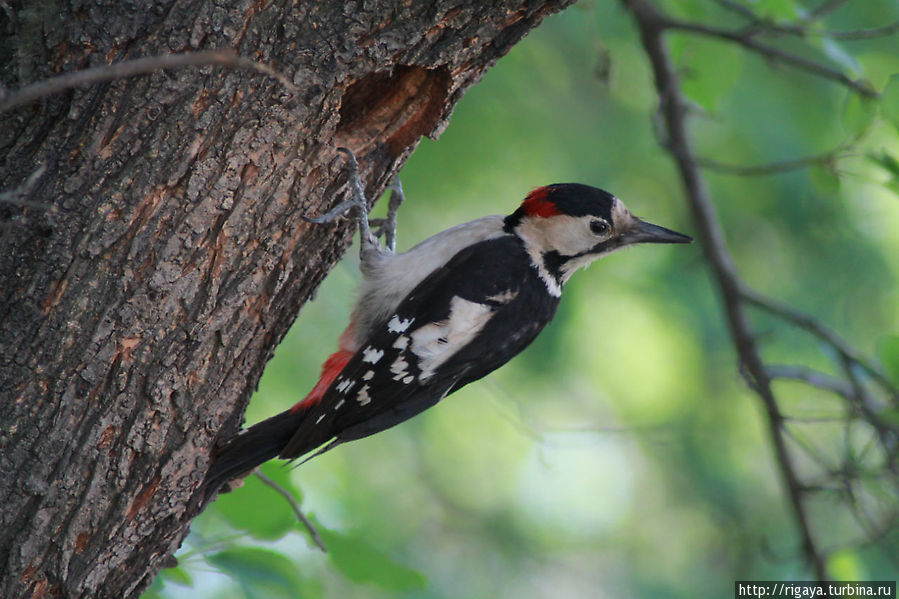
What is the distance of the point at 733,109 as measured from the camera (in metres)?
4.58

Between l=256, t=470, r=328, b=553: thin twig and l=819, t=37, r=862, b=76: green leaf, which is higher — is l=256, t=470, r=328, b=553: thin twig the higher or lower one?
the lower one

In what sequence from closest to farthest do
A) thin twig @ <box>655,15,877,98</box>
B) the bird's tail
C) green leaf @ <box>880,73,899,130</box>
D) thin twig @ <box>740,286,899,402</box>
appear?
the bird's tail < green leaf @ <box>880,73,899,130</box> < thin twig @ <box>740,286,899,402</box> < thin twig @ <box>655,15,877,98</box>

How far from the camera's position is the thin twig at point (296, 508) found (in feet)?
7.82

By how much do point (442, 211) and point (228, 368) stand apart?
3.00 meters

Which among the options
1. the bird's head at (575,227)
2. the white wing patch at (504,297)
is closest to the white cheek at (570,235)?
the bird's head at (575,227)

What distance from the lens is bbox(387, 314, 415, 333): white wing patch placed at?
2668 mm

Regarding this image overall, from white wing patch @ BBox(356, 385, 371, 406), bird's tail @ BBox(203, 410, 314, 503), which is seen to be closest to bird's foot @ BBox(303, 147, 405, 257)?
white wing patch @ BBox(356, 385, 371, 406)

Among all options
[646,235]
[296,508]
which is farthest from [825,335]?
[296,508]

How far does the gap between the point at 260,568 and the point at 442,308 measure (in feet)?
2.94

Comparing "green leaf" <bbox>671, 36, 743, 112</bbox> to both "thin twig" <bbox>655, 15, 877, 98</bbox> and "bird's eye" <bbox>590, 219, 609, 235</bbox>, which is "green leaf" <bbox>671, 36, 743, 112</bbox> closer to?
"thin twig" <bbox>655, 15, 877, 98</bbox>

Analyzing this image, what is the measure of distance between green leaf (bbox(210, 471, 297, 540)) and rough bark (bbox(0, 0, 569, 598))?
286 mm

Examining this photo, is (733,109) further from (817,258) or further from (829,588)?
(829,588)

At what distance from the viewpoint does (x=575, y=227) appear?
2.93 metres

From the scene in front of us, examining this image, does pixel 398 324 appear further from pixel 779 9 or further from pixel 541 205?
pixel 779 9
